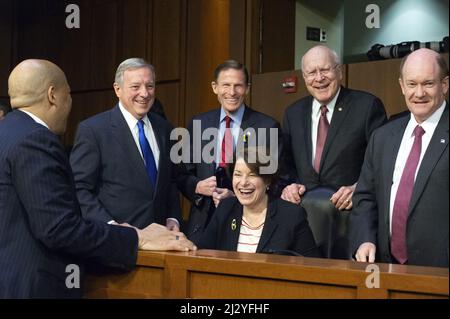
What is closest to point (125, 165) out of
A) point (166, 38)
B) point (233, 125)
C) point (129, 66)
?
point (129, 66)

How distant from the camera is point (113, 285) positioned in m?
2.52

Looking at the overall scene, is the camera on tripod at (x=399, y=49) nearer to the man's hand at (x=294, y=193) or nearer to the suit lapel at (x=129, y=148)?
the man's hand at (x=294, y=193)

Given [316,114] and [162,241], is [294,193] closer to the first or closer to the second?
[316,114]

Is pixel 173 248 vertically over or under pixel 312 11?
under

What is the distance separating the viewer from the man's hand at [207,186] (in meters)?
3.83

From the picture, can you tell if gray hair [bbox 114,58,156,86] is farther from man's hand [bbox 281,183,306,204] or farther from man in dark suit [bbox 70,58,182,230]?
man's hand [bbox 281,183,306,204]

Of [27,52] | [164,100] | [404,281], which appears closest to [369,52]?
[164,100]

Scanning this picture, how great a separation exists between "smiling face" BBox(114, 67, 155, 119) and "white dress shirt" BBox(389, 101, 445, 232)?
131 centimetres

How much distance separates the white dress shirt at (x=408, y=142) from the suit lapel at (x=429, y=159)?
2.1 inches

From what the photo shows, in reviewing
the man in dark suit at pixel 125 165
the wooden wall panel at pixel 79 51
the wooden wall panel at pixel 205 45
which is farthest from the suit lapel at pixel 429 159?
the wooden wall panel at pixel 79 51

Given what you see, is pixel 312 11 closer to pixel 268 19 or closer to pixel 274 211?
pixel 268 19

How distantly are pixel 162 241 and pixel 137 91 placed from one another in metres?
1.44

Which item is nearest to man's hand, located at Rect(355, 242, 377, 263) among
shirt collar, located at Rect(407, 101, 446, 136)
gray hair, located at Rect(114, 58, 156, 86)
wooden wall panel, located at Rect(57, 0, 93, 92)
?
shirt collar, located at Rect(407, 101, 446, 136)
